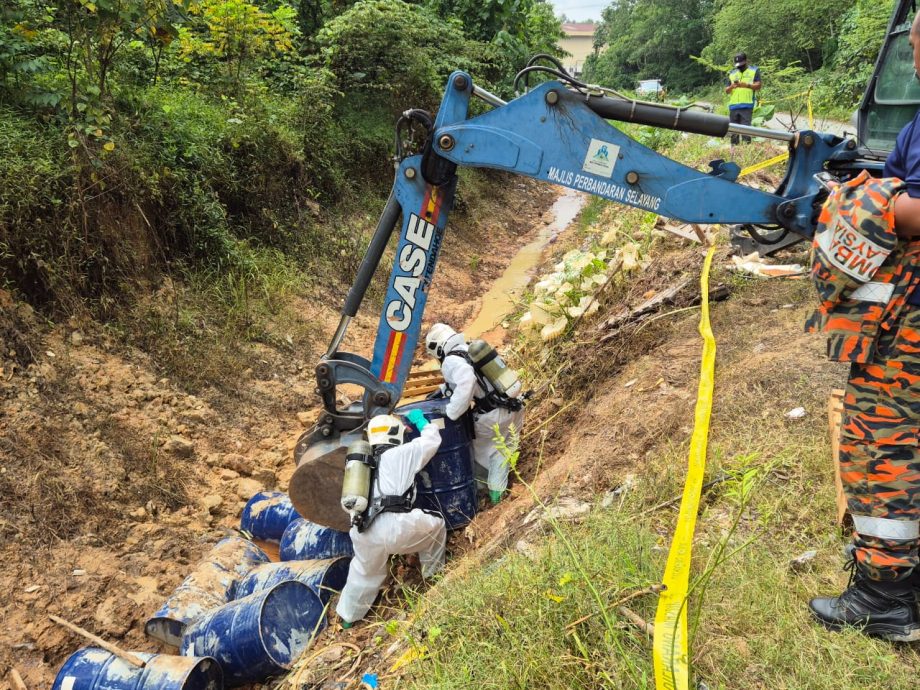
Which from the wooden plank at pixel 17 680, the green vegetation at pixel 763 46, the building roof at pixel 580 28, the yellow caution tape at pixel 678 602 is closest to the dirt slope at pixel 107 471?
the wooden plank at pixel 17 680

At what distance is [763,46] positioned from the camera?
3033cm

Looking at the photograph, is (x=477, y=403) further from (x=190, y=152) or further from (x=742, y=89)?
(x=742, y=89)

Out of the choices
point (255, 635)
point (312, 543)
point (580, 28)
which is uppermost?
point (580, 28)

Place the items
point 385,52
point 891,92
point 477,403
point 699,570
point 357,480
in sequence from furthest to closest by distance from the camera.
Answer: point 385,52
point 891,92
point 477,403
point 357,480
point 699,570

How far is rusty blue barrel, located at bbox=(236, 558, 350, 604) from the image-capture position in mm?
3734

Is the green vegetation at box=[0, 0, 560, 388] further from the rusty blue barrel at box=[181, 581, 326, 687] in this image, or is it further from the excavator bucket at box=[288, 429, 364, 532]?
the rusty blue barrel at box=[181, 581, 326, 687]

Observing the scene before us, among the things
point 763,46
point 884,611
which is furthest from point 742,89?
point 763,46

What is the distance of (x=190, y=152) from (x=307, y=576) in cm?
451

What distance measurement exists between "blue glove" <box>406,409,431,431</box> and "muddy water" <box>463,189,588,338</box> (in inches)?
154

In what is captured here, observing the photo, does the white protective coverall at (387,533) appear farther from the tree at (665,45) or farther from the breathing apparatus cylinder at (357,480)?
the tree at (665,45)

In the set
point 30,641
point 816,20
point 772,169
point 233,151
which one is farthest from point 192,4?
point 816,20

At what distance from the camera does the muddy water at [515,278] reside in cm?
880

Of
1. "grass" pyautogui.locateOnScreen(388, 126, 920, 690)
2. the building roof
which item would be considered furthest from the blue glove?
the building roof

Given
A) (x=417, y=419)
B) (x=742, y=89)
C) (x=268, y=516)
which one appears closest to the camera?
(x=417, y=419)
